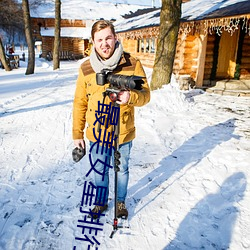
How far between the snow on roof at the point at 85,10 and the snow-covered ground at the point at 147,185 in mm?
30464

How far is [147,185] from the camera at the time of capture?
3062mm

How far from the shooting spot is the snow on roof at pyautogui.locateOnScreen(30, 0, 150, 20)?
3167cm

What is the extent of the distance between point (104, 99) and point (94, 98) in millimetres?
279

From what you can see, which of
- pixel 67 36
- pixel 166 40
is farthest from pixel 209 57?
pixel 67 36

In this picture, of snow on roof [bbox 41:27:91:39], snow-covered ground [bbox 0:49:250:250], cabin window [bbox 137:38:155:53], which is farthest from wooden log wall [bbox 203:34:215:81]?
snow on roof [bbox 41:27:91:39]

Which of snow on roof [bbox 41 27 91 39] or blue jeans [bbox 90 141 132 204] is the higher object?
snow on roof [bbox 41 27 91 39]

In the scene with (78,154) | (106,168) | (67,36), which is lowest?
(106,168)

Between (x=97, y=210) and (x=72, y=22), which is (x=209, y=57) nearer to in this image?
(x=97, y=210)

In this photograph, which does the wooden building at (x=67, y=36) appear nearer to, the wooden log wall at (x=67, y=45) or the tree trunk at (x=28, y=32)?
the wooden log wall at (x=67, y=45)

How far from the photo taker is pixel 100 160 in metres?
2.10

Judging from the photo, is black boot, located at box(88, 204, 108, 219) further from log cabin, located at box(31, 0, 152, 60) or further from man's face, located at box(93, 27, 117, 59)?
log cabin, located at box(31, 0, 152, 60)

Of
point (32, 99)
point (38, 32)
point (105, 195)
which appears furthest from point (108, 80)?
point (38, 32)

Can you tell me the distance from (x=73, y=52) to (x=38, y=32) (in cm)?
618

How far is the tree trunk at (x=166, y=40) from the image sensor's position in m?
6.82
